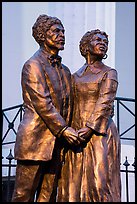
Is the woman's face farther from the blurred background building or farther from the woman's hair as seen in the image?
the blurred background building

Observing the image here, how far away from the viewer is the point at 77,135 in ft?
19.8

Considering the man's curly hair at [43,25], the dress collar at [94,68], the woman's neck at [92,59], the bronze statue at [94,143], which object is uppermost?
the man's curly hair at [43,25]

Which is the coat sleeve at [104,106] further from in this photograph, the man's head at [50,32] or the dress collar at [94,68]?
the man's head at [50,32]

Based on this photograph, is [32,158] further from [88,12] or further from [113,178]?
[88,12]

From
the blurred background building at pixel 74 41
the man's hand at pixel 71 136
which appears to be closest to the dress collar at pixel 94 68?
the man's hand at pixel 71 136

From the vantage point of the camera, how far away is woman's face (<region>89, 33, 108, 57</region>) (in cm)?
633

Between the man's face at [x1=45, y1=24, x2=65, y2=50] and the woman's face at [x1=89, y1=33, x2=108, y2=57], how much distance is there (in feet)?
0.84

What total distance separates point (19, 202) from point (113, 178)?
731 mm

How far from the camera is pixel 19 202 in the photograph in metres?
6.00

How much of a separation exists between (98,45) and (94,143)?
78cm

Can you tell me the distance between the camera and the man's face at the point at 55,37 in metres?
6.25

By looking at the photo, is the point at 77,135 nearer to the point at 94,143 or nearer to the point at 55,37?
the point at 94,143

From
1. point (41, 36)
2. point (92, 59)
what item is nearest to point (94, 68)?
point (92, 59)

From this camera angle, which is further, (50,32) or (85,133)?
(50,32)
